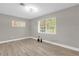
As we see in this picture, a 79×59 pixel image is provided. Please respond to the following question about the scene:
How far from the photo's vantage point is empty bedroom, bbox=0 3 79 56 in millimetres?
3799

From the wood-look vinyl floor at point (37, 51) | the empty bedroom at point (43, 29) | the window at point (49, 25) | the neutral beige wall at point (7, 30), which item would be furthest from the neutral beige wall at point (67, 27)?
the neutral beige wall at point (7, 30)

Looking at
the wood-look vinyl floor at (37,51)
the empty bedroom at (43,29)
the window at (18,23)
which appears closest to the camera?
the wood-look vinyl floor at (37,51)

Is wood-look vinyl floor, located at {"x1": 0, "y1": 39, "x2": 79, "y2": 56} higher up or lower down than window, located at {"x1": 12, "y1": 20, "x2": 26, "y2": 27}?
lower down

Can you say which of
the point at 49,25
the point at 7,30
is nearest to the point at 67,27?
the point at 49,25

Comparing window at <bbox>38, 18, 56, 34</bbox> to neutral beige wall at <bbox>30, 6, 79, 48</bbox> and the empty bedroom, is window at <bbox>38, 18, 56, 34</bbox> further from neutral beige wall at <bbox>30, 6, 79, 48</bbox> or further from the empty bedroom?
neutral beige wall at <bbox>30, 6, 79, 48</bbox>

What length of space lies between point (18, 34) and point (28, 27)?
150 cm

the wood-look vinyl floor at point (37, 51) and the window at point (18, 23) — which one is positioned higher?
the window at point (18, 23)

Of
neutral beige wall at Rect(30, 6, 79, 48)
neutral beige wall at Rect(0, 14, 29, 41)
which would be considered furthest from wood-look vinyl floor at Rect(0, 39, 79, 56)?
neutral beige wall at Rect(0, 14, 29, 41)

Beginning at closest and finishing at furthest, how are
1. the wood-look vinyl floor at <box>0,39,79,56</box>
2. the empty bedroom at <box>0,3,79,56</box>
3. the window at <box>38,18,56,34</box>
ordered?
the wood-look vinyl floor at <box>0,39,79,56</box>, the empty bedroom at <box>0,3,79,56</box>, the window at <box>38,18,56,34</box>

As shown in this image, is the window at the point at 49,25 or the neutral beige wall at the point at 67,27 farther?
the window at the point at 49,25

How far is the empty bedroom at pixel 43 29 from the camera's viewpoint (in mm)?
3799

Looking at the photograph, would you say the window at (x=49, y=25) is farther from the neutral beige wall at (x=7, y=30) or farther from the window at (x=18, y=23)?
the neutral beige wall at (x=7, y=30)

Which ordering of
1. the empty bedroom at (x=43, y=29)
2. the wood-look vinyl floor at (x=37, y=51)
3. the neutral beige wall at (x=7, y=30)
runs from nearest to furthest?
the wood-look vinyl floor at (x=37, y=51) < the empty bedroom at (x=43, y=29) < the neutral beige wall at (x=7, y=30)

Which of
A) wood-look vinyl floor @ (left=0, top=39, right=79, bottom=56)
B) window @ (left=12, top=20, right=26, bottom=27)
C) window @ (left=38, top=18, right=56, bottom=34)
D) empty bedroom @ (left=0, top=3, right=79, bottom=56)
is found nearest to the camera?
wood-look vinyl floor @ (left=0, top=39, right=79, bottom=56)
